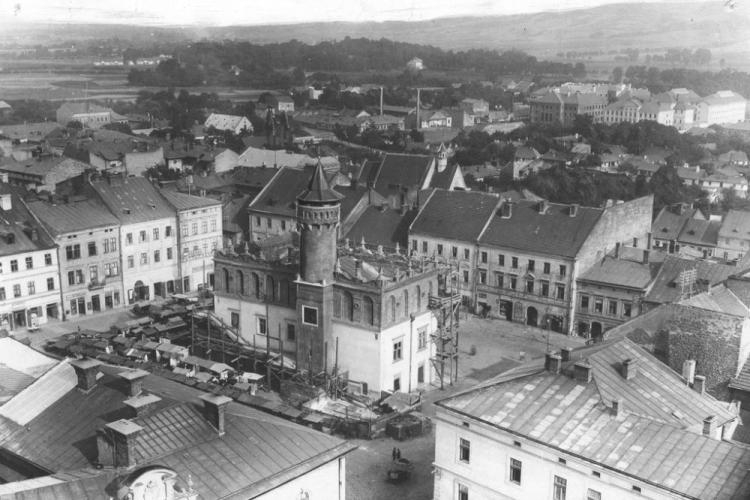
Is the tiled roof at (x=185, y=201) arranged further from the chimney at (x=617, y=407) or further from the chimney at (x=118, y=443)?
the chimney at (x=617, y=407)

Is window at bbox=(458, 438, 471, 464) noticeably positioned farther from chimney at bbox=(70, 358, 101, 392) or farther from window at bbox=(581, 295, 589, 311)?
window at bbox=(581, 295, 589, 311)

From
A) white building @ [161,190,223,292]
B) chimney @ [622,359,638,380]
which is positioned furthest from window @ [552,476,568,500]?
white building @ [161,190,223,292]

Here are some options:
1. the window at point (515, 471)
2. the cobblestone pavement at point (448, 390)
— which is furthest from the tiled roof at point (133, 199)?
the window at point (515, 471)

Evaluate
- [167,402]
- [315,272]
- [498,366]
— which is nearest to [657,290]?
[498,366]

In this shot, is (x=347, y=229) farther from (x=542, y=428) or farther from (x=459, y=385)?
(x=542, y=428)

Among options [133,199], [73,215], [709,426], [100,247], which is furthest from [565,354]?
[133,199]
